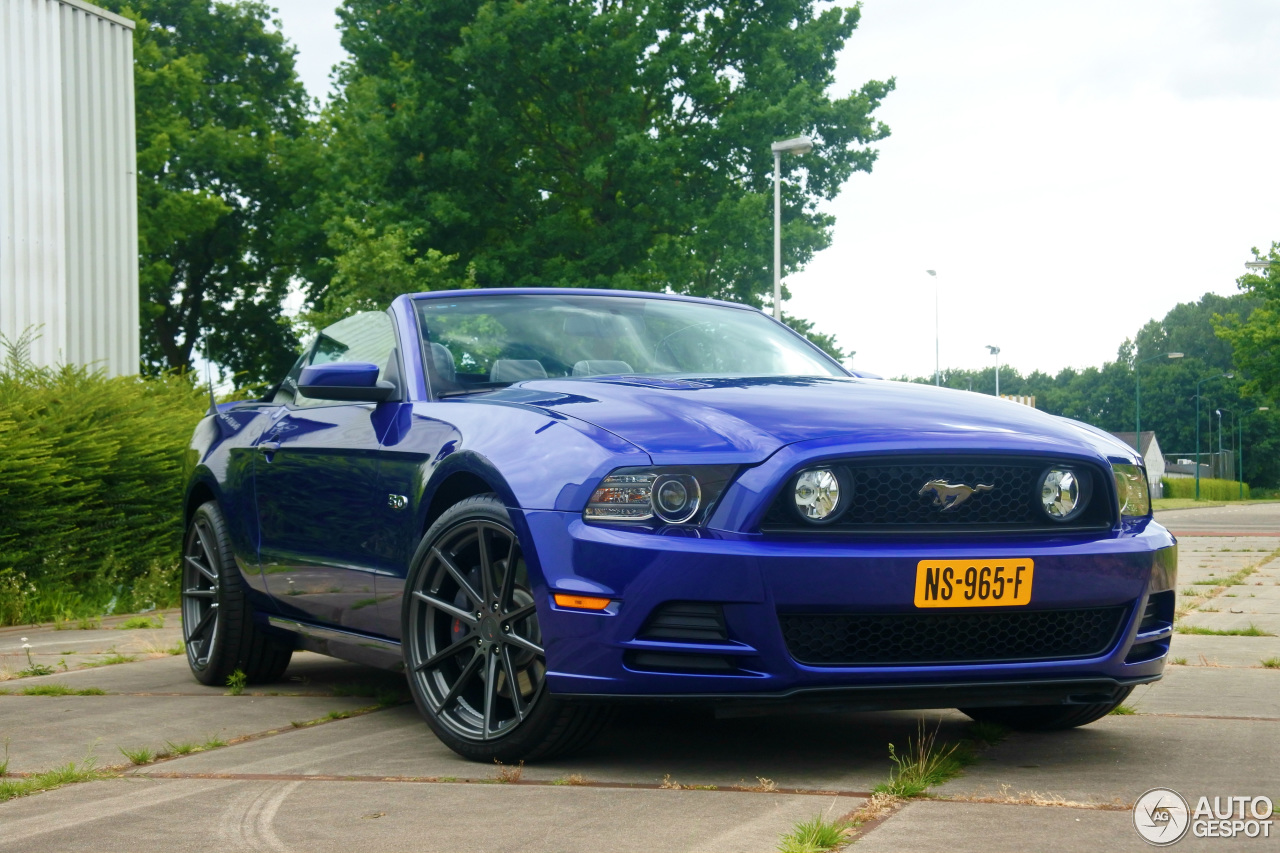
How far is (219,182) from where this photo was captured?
41281 mm

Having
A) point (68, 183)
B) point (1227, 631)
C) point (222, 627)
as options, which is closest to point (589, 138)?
point (68, 183)

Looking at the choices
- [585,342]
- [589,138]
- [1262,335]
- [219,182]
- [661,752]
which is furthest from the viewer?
[1262,335]

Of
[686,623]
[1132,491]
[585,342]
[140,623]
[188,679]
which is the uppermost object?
[585,342]

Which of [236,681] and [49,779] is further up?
[49,779]

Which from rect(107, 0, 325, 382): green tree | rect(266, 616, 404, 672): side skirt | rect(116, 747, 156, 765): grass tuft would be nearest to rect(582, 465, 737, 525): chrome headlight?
rect(266, 616, 404, 672): side skirt

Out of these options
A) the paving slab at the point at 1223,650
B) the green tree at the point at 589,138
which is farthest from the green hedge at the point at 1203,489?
the paving slab at the point at 1223,650

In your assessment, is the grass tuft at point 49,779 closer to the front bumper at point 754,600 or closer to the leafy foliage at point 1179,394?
the front bumper at point 754,600

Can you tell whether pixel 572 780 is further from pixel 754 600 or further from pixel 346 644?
pixel 346 644

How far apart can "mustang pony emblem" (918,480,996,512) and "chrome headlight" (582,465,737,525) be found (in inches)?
20.3

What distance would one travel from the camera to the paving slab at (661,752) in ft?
12.7

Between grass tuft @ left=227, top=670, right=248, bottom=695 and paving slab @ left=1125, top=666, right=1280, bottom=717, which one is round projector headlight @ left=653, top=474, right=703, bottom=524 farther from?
grass tuft @ left=227, top=670, right=248, bottom=695

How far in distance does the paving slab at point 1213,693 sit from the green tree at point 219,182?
34.5 metres

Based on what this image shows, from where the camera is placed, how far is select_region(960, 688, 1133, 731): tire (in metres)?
4.53

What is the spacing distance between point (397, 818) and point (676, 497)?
3.33ft
